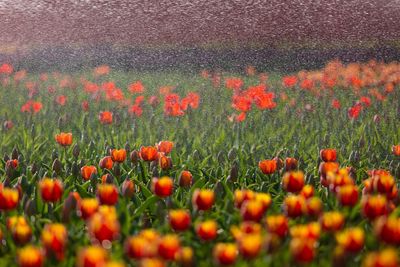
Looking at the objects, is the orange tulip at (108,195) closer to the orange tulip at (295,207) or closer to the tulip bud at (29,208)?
the tulip bud at (29,208)

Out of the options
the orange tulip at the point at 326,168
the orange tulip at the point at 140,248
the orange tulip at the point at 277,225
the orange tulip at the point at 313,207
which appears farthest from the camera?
the orange tulip at the point at 326,168

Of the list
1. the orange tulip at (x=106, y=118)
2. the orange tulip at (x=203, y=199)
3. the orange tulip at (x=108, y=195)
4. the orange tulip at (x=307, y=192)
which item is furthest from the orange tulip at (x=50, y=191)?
the orange tulip at (x=106, y=118)

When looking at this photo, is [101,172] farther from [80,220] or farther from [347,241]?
[347,241]

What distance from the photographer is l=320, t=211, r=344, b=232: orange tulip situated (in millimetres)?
1317

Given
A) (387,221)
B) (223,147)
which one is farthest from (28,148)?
(387,221)

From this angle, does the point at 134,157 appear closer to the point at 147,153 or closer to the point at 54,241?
the point at 147,153

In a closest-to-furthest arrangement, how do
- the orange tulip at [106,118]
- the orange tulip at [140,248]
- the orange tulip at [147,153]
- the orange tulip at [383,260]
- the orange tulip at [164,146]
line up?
the orange tulip at [383,260] < the orange tulip at [140,248] < the orange tulip at [147,153] < the orange tulip at [164,146] < the orange tulip at [106,118]

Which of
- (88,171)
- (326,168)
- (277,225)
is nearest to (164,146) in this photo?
(88,171)

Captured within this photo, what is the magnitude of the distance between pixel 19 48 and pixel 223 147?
3.43m

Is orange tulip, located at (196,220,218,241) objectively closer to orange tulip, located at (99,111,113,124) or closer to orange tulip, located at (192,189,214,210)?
orange tulip, located at (192,189,214,210)

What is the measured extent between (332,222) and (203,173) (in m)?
0.95

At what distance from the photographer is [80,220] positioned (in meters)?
1.63

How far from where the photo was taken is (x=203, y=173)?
2250 millimetres

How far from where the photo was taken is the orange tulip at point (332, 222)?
132cm
